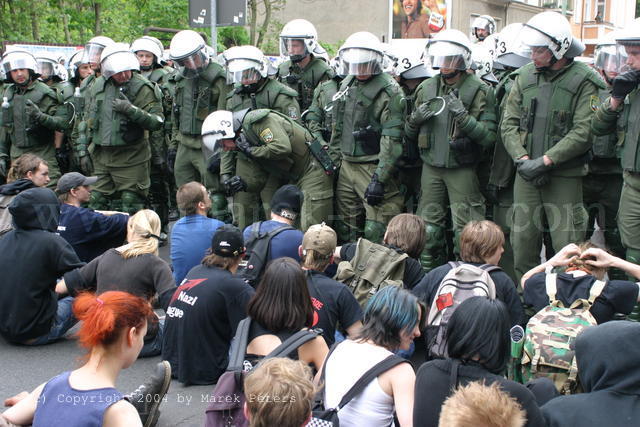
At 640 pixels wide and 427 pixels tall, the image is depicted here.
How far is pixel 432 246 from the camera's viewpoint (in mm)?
7055

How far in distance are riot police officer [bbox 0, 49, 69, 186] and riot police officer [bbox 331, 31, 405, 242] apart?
4.20m

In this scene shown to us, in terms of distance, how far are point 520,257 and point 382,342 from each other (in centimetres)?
333

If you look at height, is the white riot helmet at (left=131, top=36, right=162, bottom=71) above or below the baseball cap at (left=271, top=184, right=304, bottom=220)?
above

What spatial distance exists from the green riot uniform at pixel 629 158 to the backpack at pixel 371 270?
184 cm

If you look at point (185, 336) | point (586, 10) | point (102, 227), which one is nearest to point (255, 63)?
point (102, 227)

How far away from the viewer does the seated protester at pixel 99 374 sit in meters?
2.84

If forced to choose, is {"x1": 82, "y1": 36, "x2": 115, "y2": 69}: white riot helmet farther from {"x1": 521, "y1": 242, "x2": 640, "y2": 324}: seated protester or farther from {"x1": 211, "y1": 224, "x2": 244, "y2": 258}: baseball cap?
{"x1": 521, "y1": 242, "x2": 640, "y2": 324}: seated protester

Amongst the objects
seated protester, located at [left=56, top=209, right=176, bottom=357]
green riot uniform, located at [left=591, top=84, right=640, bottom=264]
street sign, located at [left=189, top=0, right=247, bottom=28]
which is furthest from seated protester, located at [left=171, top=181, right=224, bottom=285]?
street sign, located at [left=189, top=0, right=247, bottom=28]

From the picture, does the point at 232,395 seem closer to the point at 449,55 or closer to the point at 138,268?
the point at 138,268

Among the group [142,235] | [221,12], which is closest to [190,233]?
[142,235]

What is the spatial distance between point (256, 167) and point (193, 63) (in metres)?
1.71

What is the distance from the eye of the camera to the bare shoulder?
283 centimetres

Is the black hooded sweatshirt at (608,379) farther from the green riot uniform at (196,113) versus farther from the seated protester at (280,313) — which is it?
Answer: the green riot uniform at (196,113)

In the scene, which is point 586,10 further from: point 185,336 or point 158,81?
point 185,336
